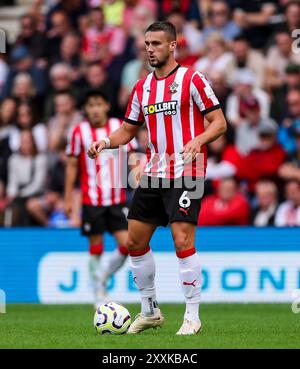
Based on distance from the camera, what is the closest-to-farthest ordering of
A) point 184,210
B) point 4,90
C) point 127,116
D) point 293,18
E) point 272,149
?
point 184,210, point 127,116, point 272,149, point 293,18, point 4,90

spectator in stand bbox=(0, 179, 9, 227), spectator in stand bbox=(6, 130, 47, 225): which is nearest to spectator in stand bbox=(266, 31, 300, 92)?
spectator in stand bbox=(6, 130, 47, 225)

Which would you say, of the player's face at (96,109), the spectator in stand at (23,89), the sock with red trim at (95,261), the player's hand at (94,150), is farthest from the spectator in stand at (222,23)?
the player's hand at (94,150)

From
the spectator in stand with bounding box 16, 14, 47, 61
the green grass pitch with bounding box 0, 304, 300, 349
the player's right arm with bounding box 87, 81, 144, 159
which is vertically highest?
the spectator in stand with bounding box 16, 14, 47, 61

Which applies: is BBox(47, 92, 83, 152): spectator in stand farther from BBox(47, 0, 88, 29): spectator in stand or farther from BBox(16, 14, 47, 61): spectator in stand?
BBox(47, 0, 88, 29): spectator in stand

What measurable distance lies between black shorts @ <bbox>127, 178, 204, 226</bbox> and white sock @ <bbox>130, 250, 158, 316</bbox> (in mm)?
319

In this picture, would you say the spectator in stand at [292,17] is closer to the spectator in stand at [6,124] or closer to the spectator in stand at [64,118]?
the spectator in stand at [64,118]

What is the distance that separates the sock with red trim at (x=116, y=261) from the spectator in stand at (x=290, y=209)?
2.72m

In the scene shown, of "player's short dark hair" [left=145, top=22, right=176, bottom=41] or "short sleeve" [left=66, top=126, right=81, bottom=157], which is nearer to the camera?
"player's short dark hair" [left=145, top=22, right=176, bottom=41]

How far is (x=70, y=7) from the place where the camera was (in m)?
19.3

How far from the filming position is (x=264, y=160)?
50.1ft

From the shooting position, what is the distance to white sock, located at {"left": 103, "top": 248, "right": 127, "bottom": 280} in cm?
1271
